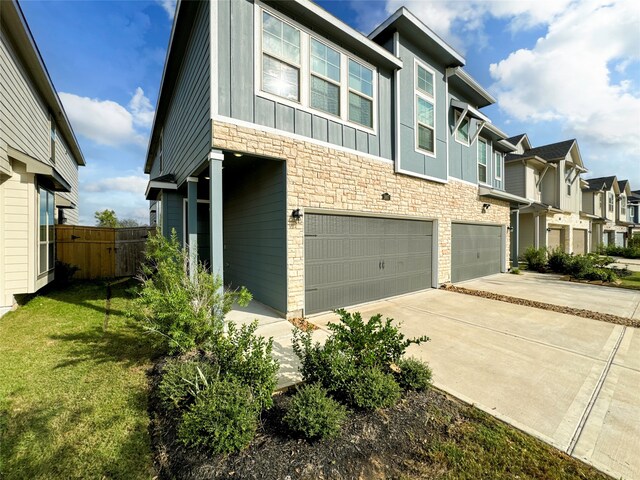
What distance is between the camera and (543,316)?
5.91 meters

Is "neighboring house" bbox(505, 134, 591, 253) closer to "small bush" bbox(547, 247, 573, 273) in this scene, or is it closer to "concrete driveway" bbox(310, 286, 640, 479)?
"small bush" bbox(547, 247, 573, 273)

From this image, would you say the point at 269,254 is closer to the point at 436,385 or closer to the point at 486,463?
the point at 436,385

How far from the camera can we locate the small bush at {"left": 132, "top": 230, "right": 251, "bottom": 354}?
3.25 metres

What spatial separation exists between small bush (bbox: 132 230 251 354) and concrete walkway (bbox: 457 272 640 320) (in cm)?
809

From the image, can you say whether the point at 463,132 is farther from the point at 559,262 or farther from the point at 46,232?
the point at 46,232

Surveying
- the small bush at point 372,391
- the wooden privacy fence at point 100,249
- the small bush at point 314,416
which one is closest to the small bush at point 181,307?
the small bush at point 314,416

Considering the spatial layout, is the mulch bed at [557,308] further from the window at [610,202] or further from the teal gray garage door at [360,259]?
the window at [610,202]

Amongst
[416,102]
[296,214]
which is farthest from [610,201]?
[296,214]

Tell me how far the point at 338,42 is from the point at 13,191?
7.58 meters

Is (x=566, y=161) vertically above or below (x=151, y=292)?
above

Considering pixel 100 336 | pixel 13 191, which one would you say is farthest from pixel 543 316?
pixel 13 191

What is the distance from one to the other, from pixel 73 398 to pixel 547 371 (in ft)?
18.1

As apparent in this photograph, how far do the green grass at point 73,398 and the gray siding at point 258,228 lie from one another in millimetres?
2511

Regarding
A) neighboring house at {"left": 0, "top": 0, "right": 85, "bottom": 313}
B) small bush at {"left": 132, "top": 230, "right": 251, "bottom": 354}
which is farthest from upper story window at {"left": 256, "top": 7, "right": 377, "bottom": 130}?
neighboring house at {"left": 0, "top": 0, "right": 85, "bottom": 313}
